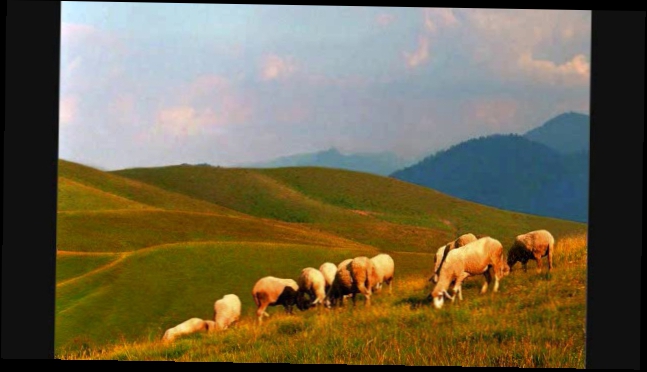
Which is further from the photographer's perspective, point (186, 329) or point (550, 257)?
point (186, 329)

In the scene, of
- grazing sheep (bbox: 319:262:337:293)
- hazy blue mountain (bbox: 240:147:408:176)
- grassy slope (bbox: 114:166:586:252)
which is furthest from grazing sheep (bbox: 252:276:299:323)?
grassy slope (bbox: 114:166:586:252)

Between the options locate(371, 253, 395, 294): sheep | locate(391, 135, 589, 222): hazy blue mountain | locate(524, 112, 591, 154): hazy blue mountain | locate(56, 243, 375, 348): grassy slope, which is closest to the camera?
locate(371, 253, 395, 294): sheep

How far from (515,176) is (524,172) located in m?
2.73

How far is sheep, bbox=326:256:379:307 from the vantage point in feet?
58.0

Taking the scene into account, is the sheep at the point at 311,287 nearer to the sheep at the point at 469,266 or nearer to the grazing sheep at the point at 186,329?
the grazing sheep at the point at 186,329

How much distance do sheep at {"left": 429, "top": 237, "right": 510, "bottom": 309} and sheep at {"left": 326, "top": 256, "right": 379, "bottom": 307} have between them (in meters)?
2.62

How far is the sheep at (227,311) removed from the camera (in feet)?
65.1

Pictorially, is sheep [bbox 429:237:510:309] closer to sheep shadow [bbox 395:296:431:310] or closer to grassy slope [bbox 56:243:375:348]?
sheep shadow [bbox 395:296:431:310]

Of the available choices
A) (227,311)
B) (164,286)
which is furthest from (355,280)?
(164,286)

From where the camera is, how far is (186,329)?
63.6 ft

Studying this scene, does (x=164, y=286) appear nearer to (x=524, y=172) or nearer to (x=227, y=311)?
(x=227, y=311)

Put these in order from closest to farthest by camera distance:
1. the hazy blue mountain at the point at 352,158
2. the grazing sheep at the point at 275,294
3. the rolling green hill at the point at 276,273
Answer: the rolling green hill at the point at 276,273, the grazing sheep at the point at 275,294, the hazy blue mountain at the point at 352,158

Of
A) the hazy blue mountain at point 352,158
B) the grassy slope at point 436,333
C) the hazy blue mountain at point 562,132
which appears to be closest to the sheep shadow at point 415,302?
the grassy slope at point 436,333

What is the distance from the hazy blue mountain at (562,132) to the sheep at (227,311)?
30.5m
